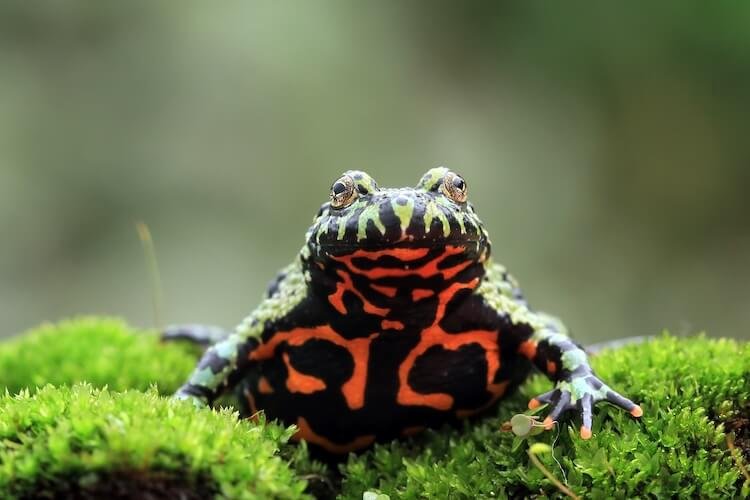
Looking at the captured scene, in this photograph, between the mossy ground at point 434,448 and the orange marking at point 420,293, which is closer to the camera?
→ the mossy ground at point 434,448

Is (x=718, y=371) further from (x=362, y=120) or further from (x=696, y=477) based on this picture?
(x=362, y=120)

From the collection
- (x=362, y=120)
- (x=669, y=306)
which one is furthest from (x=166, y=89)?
(x=669, y=306)

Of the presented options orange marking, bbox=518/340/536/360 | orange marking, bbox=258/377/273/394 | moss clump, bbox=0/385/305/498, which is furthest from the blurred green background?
moss clump, bbox=0/385/305/498

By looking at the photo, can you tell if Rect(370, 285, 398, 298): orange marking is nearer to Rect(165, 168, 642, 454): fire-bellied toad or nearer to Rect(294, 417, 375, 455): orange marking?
Rect(165, 168, 642, 454): fire-bellied toad

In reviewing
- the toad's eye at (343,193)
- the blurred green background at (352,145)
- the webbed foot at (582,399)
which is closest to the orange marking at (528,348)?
the webbed foot at (582,399)

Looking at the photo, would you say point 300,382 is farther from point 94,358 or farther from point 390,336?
point 94,358

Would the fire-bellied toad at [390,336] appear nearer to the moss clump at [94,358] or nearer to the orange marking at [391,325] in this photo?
the orange marking at [391,325]
